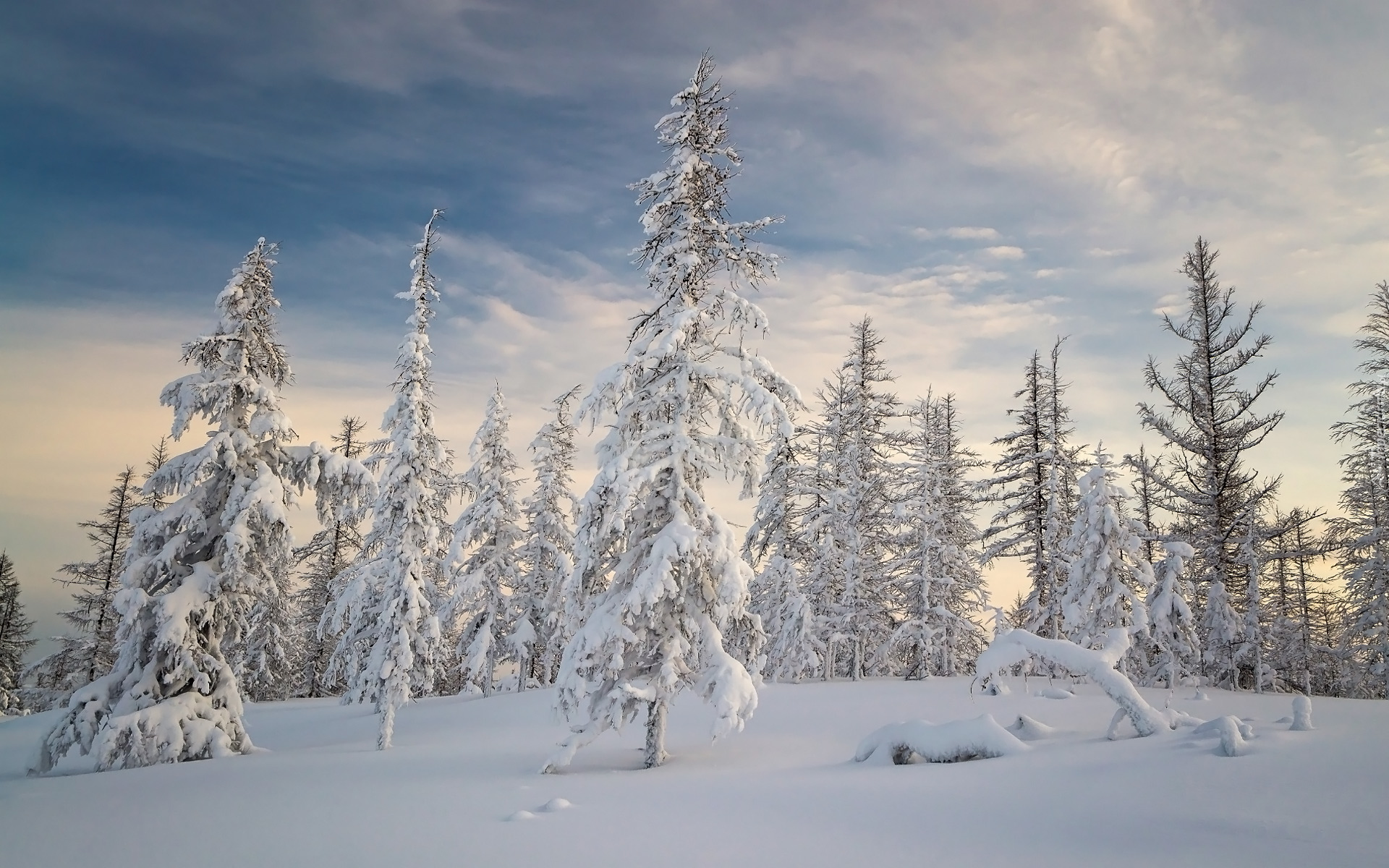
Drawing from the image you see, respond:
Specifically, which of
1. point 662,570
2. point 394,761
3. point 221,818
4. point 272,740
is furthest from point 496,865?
point 272,740

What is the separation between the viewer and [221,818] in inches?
377

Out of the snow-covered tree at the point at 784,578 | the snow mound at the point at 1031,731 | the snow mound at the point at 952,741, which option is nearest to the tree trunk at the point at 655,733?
the snow mound at the point at 952,741

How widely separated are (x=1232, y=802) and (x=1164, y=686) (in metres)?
23.2

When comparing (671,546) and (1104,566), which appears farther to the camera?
(1104,566)

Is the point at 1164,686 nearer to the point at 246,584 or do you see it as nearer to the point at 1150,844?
the point at 1150,844

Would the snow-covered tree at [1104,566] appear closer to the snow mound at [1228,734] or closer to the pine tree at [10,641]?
the snow mound at [1228,734]

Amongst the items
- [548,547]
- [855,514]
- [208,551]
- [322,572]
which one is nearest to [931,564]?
[855,514]

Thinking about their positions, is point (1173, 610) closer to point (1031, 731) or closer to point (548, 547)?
point (1031, 731)

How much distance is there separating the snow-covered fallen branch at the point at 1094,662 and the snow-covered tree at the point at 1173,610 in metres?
14.1

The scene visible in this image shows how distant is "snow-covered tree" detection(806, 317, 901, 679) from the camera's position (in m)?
32.4

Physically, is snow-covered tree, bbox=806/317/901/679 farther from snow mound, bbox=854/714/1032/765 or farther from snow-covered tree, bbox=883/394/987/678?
snow mound, bbox=854/714/1032/765

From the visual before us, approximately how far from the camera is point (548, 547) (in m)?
34.1

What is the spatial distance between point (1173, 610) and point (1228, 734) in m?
19.7

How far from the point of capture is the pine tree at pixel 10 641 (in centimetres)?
4031
